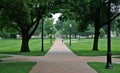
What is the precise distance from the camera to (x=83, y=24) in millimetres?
46125

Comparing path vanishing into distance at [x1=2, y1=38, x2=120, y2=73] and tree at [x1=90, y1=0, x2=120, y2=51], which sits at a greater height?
tree at [x1=90, y1=0, x2=120, y2=51]

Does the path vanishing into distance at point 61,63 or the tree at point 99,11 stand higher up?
the tree at point 99,11

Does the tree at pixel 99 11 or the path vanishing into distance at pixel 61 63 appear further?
the tree at pixel 99 11

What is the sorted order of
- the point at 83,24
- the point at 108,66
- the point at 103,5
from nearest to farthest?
the point at 108,66 → the point at 103,5 → the point at 83,24

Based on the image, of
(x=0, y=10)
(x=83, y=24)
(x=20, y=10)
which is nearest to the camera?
(x=20, y=10)

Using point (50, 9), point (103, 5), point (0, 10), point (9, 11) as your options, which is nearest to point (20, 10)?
point (9, 11)

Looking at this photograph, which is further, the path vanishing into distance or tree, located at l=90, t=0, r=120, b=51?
tree, located at l=90, t=0, r=120, b=51

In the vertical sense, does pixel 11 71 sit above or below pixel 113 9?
below

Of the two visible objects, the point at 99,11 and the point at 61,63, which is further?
the point at 99,11

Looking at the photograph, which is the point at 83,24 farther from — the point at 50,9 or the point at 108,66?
the point at 108,66

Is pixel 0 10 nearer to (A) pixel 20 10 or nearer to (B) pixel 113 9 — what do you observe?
(A) pixel 20 10

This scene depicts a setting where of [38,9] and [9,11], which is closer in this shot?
[9,11]

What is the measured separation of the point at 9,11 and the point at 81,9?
50.9 ft

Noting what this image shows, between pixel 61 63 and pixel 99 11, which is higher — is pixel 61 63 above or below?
below
